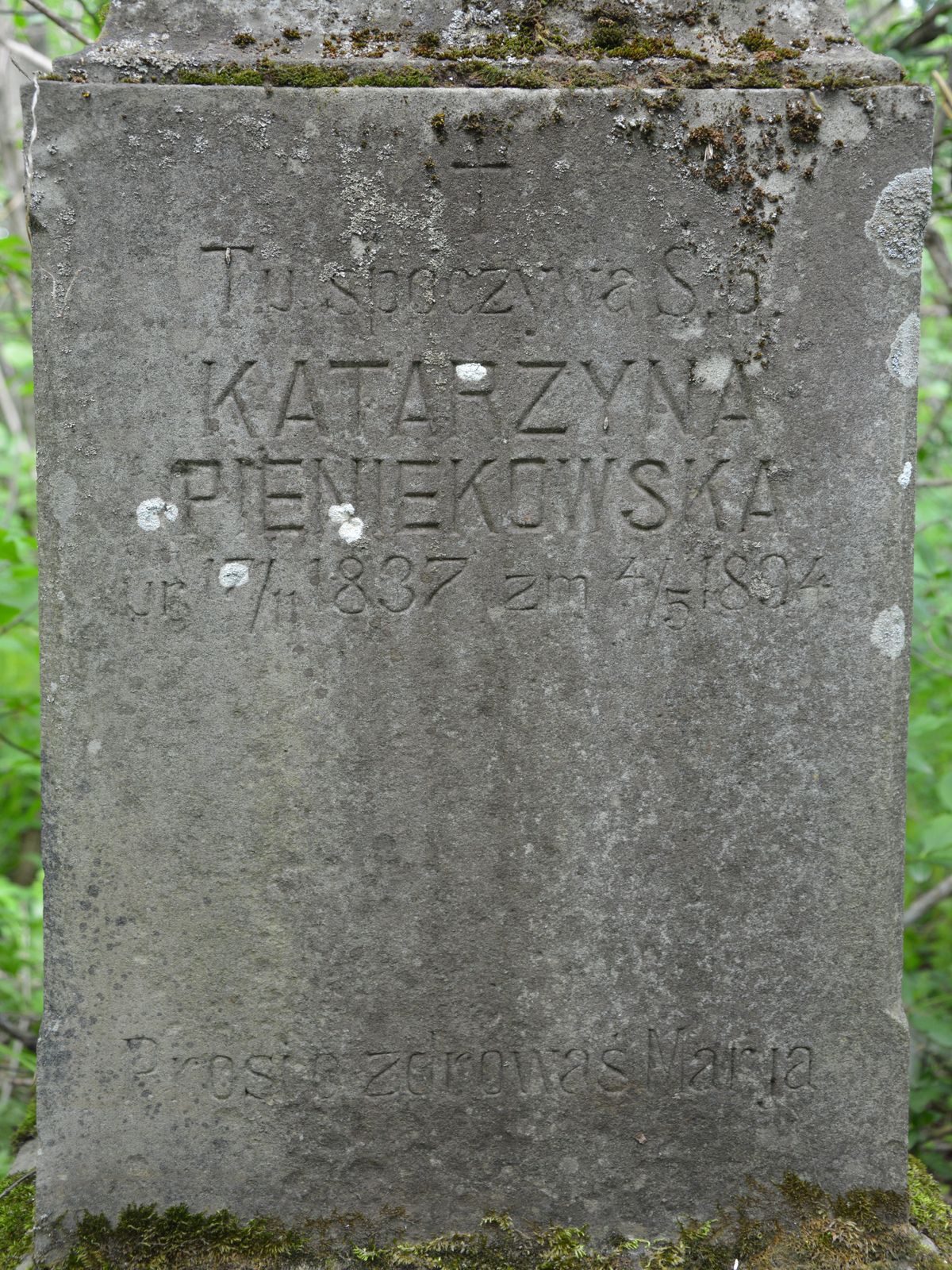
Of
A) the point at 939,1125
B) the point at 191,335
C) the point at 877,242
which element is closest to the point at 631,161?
the point at 877,242

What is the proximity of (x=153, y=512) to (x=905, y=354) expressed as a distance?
5.08 ft

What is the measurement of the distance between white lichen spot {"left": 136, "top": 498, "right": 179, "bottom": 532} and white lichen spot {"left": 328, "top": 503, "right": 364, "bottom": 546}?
12.3 inches

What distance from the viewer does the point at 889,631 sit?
207cm

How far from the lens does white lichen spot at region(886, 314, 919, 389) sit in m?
2.03

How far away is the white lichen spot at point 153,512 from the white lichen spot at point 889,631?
1448 mm

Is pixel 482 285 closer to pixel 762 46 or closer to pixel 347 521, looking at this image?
pixel 347 521

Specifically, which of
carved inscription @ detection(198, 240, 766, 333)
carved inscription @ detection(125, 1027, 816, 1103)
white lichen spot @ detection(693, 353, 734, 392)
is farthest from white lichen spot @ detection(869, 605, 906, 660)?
carved inscription @ detection(125, 1027, 816, 1103)

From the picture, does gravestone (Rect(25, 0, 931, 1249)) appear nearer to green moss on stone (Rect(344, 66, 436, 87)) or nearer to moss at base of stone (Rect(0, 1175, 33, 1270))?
green moss on stone (Rect(344, 66, 436, 87))

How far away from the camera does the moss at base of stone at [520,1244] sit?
204 cm

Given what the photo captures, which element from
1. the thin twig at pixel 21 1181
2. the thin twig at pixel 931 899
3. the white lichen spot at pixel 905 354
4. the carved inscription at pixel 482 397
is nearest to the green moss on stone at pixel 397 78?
the carved inscription at pixel 482 397

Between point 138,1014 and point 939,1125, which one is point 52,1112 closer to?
point 138,1014

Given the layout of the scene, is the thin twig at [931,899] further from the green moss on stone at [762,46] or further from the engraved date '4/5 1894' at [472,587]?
the green moss on stone at [762,46]

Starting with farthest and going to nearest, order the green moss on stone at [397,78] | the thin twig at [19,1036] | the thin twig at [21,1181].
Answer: the thin twig at [19,1036], the thin twig at [21,1181], the green moss on stone at [397,78]

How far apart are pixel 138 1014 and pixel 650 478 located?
153cm
